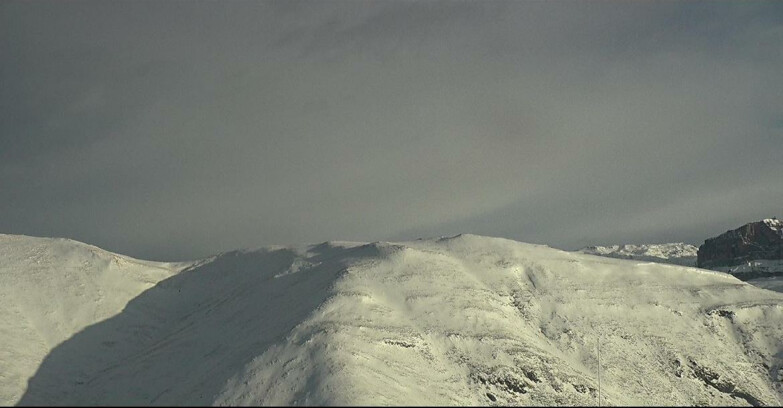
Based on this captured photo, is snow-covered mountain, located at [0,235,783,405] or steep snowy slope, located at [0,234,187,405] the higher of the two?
steep snowy slope, located at [0,234,187,405]

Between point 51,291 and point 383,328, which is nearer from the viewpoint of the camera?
point 383,328

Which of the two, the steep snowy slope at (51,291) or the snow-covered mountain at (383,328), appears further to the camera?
the steep snowy slope at (51,291)

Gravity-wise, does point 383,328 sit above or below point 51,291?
below

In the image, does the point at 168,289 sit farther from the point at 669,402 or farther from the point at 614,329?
the point at 669,402

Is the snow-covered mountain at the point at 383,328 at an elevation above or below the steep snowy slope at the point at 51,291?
below
